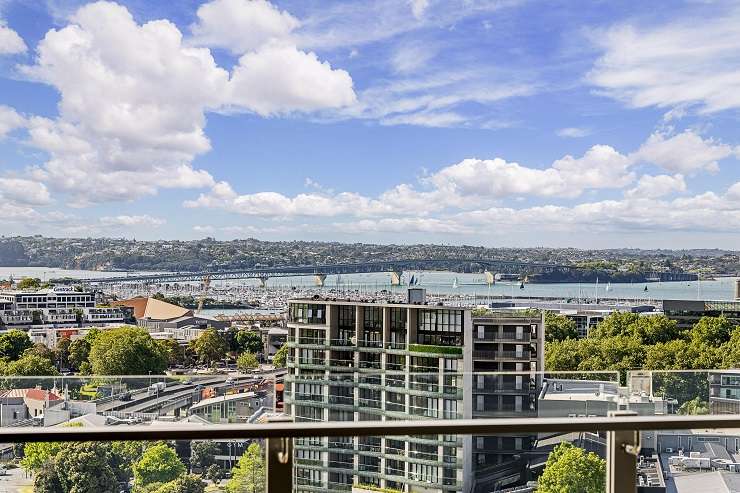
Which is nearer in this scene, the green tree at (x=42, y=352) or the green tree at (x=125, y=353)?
the green tree at (x=125, y=353)

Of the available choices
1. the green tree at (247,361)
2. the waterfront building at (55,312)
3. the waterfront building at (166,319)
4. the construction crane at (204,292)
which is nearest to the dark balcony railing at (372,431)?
the green tree at (247,361)

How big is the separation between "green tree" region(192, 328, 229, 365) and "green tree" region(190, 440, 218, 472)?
6757 mm

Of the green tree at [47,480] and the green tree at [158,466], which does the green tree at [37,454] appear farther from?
the green tree at [158,466]

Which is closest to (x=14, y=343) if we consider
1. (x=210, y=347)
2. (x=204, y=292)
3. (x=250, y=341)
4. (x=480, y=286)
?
(x=210, y=347)

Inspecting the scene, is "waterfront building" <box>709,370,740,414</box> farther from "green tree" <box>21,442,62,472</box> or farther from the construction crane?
the construction crane

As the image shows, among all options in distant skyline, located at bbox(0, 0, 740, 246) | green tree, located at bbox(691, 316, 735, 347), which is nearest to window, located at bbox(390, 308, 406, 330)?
distant skyline, located at bbox(0, 0, 740, 246)

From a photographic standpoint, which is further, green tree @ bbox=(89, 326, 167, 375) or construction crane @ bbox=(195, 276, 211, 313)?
green tree @ bbox=(89, 326, 167, 375)

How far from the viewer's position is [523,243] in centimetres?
961

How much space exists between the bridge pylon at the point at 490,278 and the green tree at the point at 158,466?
7345mm

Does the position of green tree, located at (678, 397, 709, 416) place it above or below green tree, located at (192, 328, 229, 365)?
above

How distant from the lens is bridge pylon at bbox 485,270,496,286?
27.6 ft

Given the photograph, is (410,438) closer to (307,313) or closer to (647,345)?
(307,313)

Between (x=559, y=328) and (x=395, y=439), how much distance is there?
962cm

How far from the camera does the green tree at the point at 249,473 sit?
1211 millimetres
